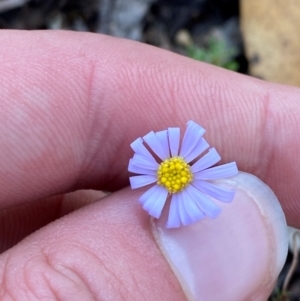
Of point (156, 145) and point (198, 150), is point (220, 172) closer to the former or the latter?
point (198, 150)

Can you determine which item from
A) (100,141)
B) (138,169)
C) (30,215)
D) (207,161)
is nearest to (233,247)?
(207,161)

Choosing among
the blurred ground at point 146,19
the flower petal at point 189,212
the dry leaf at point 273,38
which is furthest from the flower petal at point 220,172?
A: the blurred ground at point 146,19

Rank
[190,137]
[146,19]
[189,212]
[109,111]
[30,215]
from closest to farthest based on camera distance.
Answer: [189,212] → [190,137] → [109,111] → [30,215] → [146,19]

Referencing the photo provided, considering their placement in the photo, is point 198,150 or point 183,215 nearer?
point 183,215

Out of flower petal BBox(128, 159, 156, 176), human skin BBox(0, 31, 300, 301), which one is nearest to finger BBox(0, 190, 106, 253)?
human skin BBox(0, 31, 300, 301)

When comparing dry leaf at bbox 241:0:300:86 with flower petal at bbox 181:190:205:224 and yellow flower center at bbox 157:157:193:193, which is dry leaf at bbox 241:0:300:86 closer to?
yellow flower center at bbox 157:157:193:193

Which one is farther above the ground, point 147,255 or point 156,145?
point 156,145

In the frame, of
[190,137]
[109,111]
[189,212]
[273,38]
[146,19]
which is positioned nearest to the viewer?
[189,212]
